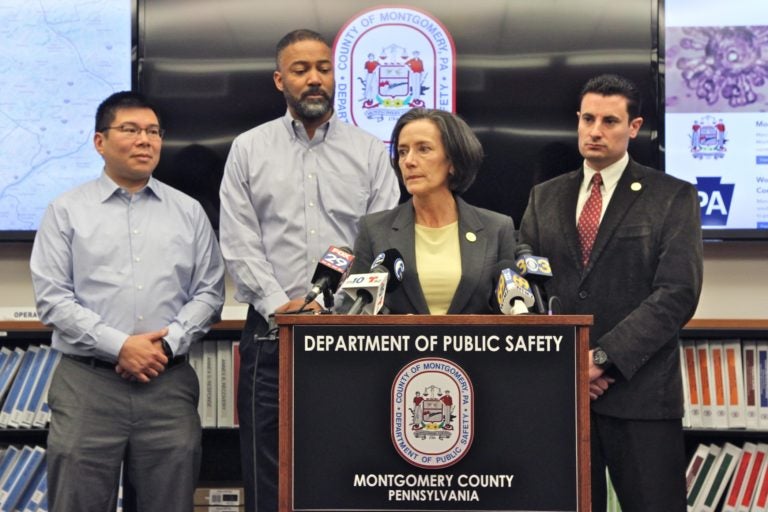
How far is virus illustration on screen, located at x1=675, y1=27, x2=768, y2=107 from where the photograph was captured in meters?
4.04

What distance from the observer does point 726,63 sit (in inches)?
159

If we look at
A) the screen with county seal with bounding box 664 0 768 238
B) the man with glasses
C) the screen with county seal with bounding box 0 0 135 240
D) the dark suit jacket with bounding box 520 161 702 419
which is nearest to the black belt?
the man with glasses

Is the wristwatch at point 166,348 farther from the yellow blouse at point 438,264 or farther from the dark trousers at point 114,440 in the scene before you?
the yellow blouse at point 438,264

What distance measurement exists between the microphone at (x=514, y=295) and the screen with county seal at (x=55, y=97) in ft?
7.58

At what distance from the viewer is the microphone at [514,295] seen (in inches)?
92.1

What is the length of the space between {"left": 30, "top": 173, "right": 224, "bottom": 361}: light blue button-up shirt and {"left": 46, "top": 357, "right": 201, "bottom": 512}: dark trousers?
A: 11cm

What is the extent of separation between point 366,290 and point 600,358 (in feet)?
2.65

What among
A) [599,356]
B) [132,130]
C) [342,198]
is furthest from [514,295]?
[132,130]

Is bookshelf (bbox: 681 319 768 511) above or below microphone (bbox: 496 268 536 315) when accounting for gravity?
below

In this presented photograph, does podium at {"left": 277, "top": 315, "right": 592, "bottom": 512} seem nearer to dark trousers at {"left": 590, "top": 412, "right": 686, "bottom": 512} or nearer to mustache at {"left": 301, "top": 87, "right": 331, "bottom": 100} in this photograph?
dark trousers at {"left": 590, "top": 412, "right": 686, "bottom": 512}

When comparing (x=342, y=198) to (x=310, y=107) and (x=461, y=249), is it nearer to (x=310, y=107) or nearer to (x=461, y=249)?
(x=310, y=107)

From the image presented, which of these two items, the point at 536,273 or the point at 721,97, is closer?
the point at 536,273

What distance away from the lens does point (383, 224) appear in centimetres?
273

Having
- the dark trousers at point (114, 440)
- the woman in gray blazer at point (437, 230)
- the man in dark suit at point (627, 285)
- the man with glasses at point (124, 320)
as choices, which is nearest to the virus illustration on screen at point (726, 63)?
the man in dark suit at point (627, 285)
